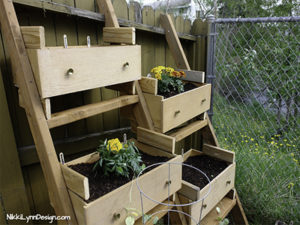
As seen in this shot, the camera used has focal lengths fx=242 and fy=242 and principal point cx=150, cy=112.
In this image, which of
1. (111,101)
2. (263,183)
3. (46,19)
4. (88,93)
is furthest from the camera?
(263,183)

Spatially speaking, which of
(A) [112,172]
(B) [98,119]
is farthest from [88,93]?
(A) [112,172]

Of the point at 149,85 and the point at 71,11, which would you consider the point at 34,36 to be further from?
the point at 149,85

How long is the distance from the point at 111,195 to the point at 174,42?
127cm

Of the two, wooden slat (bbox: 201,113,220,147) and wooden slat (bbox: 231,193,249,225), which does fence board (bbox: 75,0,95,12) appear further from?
wooden slat (bbox: 231,193,249,225)

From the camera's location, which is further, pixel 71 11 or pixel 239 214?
pixel 239 214

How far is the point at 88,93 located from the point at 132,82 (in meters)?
0.47

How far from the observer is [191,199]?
150cm

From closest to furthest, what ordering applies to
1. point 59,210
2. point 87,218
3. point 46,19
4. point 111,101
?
point 87,218
point 59,210
point 111,101
point 46,19

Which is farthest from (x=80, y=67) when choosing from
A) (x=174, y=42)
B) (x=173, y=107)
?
(x=174, y=42)

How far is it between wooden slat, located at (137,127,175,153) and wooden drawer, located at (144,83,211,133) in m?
0.06

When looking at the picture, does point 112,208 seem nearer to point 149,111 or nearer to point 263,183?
point 149,111

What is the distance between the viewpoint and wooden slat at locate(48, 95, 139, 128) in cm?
104

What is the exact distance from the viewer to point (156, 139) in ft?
4.49

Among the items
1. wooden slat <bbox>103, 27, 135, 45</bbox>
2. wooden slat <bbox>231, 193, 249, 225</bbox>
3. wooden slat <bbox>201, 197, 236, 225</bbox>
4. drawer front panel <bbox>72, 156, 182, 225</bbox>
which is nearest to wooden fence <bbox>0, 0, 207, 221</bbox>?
wooden slat <bbox>103, 27, 135, 45</bbox>
